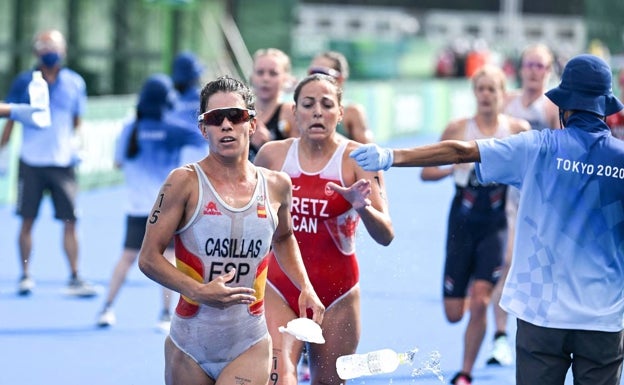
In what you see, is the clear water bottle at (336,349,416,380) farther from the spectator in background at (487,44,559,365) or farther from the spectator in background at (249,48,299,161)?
the spectator in background at (487,44,559,365)

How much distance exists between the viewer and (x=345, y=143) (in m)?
6.88

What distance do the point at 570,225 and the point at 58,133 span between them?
299 inches

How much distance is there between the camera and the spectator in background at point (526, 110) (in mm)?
9844

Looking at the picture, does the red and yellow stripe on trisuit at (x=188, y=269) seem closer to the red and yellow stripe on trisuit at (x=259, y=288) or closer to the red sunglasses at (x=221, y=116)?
the red and yellow stripe on trisuit at (x=259, y=288)

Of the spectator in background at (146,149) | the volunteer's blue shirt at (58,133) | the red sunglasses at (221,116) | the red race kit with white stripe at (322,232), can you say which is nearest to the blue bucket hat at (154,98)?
the spectator in background at (146,149)

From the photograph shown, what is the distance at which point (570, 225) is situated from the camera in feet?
18.8

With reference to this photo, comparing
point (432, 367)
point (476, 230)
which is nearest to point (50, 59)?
point (476, 230)

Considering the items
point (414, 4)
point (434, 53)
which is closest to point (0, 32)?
point (434, 53)

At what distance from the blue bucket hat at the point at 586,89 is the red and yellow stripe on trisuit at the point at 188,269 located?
5.93 feet

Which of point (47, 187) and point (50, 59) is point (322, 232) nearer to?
point (50, 59)

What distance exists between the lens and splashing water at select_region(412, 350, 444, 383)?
291 inches

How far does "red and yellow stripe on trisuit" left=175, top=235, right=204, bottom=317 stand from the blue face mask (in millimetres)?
6855

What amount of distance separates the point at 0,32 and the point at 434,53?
78.3ft

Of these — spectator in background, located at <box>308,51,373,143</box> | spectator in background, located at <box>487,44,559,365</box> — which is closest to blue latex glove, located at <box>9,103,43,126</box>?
spectator in background, located at <box>308,51,373,143</box>
